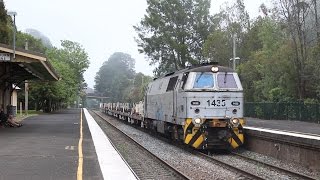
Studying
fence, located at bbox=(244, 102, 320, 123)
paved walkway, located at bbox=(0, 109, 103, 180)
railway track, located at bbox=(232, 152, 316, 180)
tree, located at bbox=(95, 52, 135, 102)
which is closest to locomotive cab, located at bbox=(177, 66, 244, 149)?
railway track, located at bbox=(232, 152, 316, 180)

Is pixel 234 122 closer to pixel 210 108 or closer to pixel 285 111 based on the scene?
pixel 210 108

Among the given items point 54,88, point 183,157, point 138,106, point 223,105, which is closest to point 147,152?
point 183,157

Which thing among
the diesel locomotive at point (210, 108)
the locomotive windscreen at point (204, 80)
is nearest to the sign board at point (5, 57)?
the diesel locomotive at point (210, 108)

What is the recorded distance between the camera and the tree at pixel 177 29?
59.6 m

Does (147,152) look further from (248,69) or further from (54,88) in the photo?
(54,88)

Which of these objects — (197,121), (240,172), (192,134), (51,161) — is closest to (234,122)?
(197,121)

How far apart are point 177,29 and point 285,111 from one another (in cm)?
2231

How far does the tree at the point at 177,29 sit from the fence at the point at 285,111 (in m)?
12.2

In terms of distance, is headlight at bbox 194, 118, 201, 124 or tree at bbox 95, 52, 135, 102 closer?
headlight at bbox 194, 118, 201, 124

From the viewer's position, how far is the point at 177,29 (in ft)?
197

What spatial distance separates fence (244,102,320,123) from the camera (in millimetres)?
36469

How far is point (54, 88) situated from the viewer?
66.8 meters

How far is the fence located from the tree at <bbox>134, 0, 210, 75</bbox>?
12.2 meters

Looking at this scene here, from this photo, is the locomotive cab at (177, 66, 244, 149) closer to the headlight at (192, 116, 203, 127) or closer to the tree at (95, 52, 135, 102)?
the headlight at (192, 116, 203, 127)
